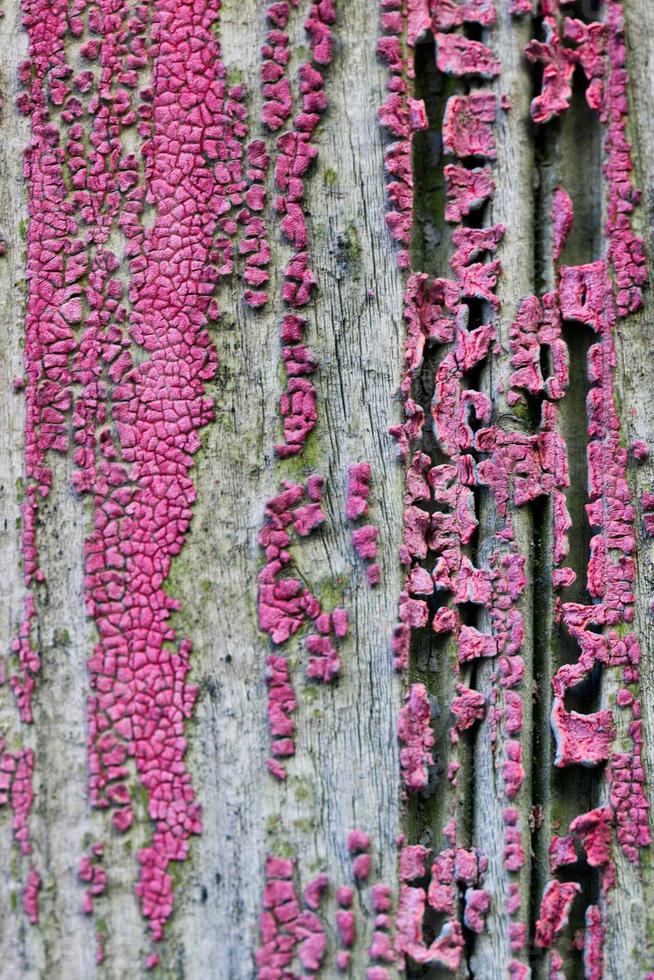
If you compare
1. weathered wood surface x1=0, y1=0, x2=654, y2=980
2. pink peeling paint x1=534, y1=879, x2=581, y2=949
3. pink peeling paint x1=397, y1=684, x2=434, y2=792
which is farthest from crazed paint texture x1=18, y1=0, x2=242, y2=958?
pink peeling paint x1=534, y1=879, x2=581, y2=949

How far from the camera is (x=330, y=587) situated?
1.44m

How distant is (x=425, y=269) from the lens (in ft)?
5.04

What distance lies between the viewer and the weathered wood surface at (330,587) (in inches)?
53.9

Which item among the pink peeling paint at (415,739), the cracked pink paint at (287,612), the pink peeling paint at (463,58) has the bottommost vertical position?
the pink peeling paint at (415,739)

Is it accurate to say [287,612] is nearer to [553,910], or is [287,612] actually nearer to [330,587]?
[330,587]

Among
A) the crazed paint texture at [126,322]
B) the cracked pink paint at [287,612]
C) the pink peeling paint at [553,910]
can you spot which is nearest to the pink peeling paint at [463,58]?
the crazed paint texture at [126,322]

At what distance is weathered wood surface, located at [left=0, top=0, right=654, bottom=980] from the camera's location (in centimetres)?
137

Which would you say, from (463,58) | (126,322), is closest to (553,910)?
(126,322)

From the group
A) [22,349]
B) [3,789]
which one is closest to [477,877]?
[3,789]

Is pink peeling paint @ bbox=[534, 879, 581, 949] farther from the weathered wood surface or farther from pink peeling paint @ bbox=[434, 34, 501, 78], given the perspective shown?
pink peeling paint @ bbox=[434, 34, 501, 78]

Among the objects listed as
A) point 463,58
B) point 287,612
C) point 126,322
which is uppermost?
point 463,58

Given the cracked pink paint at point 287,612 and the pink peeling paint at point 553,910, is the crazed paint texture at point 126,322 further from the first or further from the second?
the pink peeling paint at point 553,910

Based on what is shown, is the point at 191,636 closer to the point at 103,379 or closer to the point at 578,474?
the point at 103,379

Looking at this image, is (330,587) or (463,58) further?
(463,58)
